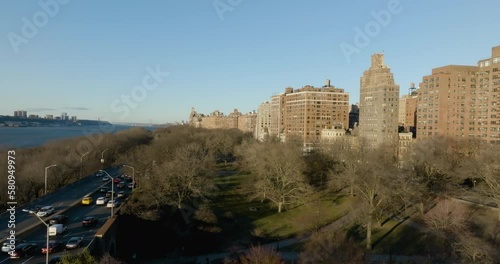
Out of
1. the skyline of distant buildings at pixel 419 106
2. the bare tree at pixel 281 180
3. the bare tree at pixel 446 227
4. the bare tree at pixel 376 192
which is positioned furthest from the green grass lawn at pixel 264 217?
the skyline of distant buildings at pixel 419 106

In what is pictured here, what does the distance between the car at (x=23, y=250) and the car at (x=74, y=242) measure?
6.16ft

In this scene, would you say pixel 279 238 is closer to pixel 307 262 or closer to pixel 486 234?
pixel 307 262

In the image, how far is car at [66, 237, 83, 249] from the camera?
2356cm

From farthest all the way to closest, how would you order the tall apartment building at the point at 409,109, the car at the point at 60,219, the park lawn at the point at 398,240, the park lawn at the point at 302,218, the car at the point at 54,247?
the tall apartment building at the point at 409,109 < the park lawn at the point at 302,218 < the park lawn at the point at 398,240 < the car at the point at 60,219 < the car at the point at 54,247

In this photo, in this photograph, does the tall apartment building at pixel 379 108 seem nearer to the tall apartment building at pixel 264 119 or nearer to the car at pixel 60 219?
the tall apartment building at pixel 264 119

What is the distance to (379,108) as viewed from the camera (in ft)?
306

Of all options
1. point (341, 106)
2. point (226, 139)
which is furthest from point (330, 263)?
point (341, 106)

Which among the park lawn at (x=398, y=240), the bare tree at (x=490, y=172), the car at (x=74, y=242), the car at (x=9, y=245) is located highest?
the bare tree at (x=490, y=172)

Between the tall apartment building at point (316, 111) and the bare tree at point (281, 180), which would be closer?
the bare tree at point (281, 180)

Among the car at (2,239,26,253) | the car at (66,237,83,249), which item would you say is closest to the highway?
the car at (2,239,26,253)

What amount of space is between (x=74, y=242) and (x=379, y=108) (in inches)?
3276

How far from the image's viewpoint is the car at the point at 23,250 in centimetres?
2148

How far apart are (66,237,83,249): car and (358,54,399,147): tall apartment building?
74.0 metres

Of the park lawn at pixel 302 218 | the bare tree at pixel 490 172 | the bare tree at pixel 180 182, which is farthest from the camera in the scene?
the bare tree at pixel 180 182
